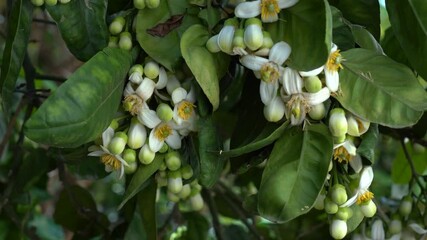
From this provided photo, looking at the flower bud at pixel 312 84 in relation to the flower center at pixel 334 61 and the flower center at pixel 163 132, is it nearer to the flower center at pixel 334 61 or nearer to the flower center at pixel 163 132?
the flower center at pixel 334 61

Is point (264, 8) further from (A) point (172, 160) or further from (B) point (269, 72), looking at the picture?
(A) point (172, 160)

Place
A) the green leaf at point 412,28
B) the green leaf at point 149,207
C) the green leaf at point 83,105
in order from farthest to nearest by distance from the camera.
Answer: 1. the green leaf at point 149,207
2. the green leaf at point 412,28
3. the green leaf at point 83,105

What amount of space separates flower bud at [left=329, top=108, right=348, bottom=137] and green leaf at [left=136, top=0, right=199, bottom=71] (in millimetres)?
158

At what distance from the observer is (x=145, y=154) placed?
729mm

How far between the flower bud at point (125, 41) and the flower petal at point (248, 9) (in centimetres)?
11

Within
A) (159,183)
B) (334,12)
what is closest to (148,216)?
(159,183)

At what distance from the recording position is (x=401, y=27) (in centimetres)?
70

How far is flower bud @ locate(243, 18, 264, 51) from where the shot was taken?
649 mm

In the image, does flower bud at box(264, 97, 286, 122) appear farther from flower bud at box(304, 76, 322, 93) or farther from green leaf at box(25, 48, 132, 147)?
green leaf at box(25, 48, 132, 147)

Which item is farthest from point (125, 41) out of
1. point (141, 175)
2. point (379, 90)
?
point (379, 90)

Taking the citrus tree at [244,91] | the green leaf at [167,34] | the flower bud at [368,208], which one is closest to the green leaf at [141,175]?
the citrus tree at [244,91]

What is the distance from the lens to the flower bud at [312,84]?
64 centimetres

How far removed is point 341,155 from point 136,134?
0.20 meters

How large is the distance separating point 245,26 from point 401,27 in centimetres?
15
